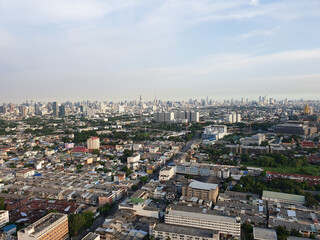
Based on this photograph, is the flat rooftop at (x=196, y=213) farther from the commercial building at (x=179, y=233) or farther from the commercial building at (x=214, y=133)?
the commercial building at (x=214, y=133)

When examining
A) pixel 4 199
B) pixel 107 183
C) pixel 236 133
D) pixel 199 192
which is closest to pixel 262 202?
pixel 199 192

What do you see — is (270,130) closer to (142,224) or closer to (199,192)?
(199,192)

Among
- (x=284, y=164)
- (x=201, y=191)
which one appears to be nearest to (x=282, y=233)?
(x=201, y=191)

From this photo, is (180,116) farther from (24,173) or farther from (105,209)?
(105,209)

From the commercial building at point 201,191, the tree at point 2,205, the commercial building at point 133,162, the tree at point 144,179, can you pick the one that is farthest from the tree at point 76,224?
the commercial building at point 133,162

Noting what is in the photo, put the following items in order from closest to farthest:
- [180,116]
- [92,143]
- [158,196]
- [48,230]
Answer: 1. [48,230]
2. [158,196]
3. [92,143]
4. [180,116]

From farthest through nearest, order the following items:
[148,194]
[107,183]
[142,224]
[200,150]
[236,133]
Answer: [236,133]
[200,150]
[107,183]
[148,194]
[142,224]

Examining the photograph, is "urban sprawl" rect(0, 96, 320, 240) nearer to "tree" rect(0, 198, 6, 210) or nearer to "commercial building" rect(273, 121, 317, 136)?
"tree" rect(0, 198, 6, 210)
